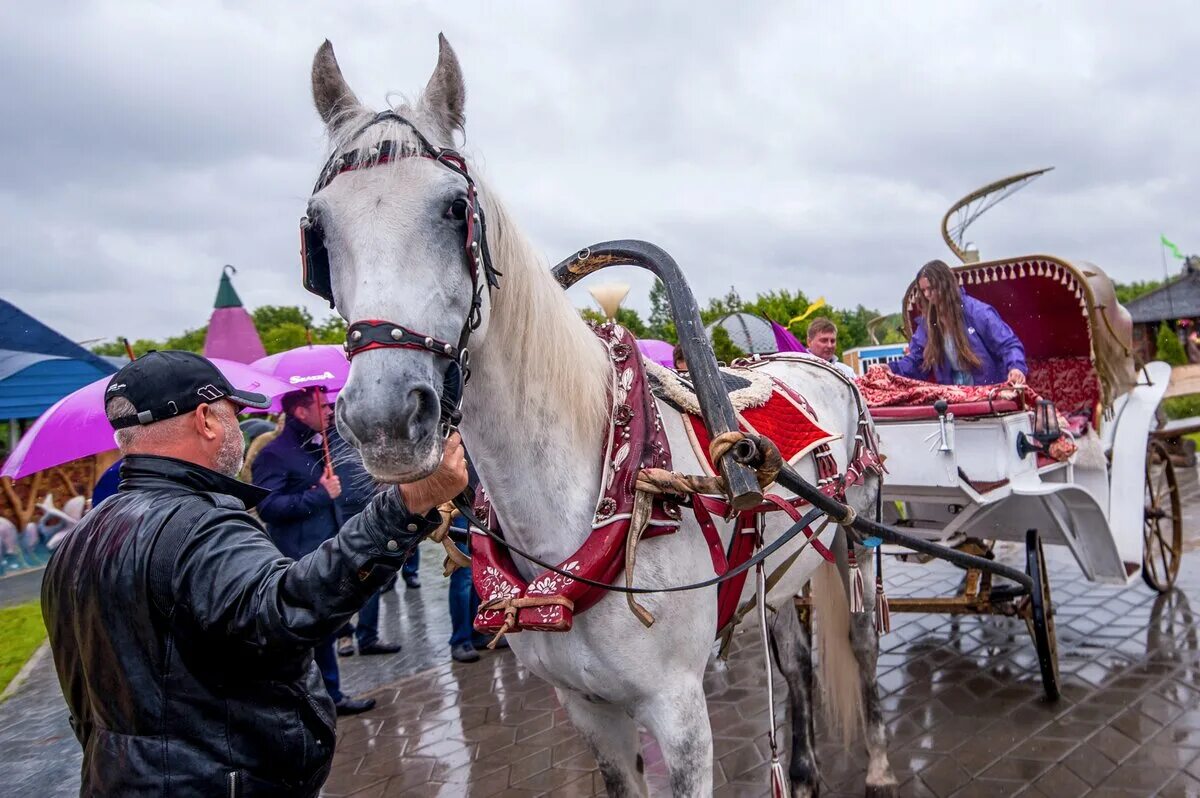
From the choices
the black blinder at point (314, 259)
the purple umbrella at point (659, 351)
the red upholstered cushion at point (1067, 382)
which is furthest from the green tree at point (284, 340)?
the black blinder at point (314, 259)

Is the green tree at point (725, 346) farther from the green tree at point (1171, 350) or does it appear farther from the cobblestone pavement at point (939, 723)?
the green tree at point (1171, 350)

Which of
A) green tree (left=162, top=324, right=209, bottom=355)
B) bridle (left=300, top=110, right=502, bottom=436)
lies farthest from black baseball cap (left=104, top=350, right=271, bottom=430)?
green tree (left=162, top=324, right=209, bottom=355)

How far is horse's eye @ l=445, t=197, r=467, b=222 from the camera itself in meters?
1.49

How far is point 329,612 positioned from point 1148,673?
4633 millimetres

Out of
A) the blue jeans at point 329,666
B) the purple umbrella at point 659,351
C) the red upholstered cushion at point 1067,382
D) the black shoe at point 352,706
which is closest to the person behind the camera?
the blue jeans at point 329,666

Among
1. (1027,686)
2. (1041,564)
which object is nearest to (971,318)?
(1041,564)

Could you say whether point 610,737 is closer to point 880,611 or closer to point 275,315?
point 880,611

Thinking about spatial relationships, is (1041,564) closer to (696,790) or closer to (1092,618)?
(1092,618)

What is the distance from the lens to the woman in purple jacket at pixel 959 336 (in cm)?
441

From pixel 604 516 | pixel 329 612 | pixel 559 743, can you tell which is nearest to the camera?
pixel 329 612

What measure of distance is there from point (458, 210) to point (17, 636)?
7.99 metres

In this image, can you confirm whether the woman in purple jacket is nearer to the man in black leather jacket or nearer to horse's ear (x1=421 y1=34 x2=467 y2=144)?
horse's ear (x1=421 y1=34 x2=467 y2=144)

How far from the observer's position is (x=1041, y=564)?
3.97 m

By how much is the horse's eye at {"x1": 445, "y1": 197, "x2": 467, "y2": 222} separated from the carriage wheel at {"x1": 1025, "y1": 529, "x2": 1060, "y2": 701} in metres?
3.45
